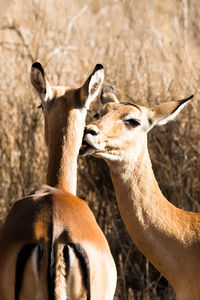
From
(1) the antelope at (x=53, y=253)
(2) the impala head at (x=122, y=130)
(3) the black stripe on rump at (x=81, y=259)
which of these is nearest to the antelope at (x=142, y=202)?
(2) the impala head at (x=122, y=130)

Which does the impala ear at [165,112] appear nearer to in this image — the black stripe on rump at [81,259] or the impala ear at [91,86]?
the impala ear at [91,86]

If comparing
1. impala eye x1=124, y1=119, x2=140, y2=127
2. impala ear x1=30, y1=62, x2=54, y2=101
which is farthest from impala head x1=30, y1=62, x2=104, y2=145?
impala eye x1=124, y1=119, x2=140, y2=127

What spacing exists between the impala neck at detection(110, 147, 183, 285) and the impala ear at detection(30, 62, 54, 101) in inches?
27.5

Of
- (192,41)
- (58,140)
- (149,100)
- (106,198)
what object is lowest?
(106,198)

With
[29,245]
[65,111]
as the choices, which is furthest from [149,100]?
[29,245]

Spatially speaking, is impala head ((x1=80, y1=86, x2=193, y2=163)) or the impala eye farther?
the impala eye

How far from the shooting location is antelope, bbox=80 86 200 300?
4000 mm

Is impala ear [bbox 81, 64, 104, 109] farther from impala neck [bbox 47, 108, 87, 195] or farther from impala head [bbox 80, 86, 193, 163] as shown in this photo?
impala head [bbox 80, 86, 193, 163]

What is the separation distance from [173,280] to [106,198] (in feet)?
8.93

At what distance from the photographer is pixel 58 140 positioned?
12.5 ft

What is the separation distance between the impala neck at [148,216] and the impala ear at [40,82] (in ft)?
2.30

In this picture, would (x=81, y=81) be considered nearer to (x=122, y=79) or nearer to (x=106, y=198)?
(x=122, y=79)

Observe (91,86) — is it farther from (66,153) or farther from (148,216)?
(148,216)

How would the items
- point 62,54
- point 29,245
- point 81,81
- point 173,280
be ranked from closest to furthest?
point 29,245, point 173,280, point 81,81, point 62,54
